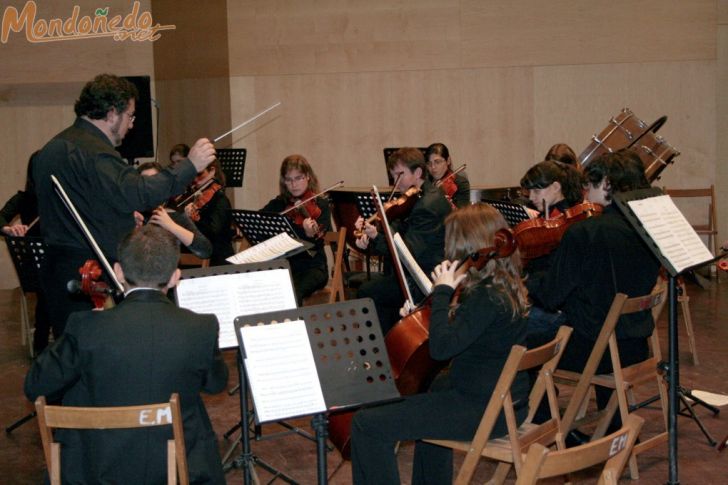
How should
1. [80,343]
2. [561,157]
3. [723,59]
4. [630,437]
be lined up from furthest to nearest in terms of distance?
[723,59], [561,157], [80,343], [630,437]

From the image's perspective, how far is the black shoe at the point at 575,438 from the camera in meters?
4.11

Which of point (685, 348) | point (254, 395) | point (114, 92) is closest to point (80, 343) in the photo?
point (254, 395)

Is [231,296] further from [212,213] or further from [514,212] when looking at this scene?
[212,213]

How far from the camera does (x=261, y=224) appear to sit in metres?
5.16

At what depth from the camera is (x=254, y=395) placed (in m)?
2.66

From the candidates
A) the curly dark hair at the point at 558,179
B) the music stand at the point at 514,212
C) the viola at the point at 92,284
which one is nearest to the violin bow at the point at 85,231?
the viola at the point at 92,284

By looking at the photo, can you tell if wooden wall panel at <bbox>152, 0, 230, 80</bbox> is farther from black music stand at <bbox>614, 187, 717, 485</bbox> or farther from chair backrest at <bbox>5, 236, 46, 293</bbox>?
black music stand at <bbox>614, 187, 717, 485</bbox>

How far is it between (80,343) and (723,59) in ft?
27.1

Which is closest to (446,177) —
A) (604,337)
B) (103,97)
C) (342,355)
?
(604,337)

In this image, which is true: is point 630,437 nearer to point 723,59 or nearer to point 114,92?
point 114,92

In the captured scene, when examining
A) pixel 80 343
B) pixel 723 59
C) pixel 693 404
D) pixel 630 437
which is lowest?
pixel 693 404

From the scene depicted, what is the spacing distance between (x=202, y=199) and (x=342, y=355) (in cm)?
373

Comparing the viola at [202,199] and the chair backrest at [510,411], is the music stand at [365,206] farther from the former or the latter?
the chair backrest at [510,411]

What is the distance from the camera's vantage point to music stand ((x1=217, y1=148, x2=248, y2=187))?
7852 millimetres
